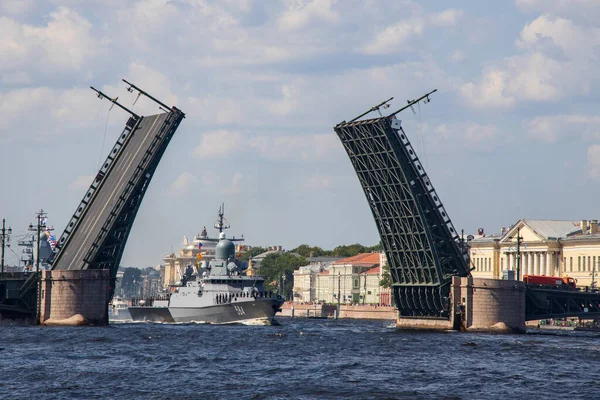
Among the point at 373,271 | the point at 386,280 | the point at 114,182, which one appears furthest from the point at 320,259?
the point at 114,182

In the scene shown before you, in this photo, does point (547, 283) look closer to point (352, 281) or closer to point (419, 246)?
point (419, 246)

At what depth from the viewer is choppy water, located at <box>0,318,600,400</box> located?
3047cm

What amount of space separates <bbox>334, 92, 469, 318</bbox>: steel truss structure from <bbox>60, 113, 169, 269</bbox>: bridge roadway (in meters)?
8.14

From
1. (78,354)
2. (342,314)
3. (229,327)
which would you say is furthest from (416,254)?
(342,314)

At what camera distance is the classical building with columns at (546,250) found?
3285 inches

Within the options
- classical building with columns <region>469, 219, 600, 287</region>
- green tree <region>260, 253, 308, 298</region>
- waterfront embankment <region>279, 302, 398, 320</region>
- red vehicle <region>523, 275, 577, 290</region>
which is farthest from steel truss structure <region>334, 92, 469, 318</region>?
green tree <region>260, 253, 308, 298</region>

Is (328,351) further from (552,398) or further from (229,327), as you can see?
A: (229,327)

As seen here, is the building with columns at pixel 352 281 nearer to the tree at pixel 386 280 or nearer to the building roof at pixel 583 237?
the tree at pixel 386 280

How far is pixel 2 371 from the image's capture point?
3397 centimetres

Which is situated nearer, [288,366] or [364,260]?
[288,366]

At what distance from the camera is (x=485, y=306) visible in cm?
5497

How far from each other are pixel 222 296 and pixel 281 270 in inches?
3059

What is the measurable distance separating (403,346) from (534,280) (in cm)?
1684

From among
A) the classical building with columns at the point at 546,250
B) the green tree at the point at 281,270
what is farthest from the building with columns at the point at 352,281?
the classical building with columns at the point at 546,250
